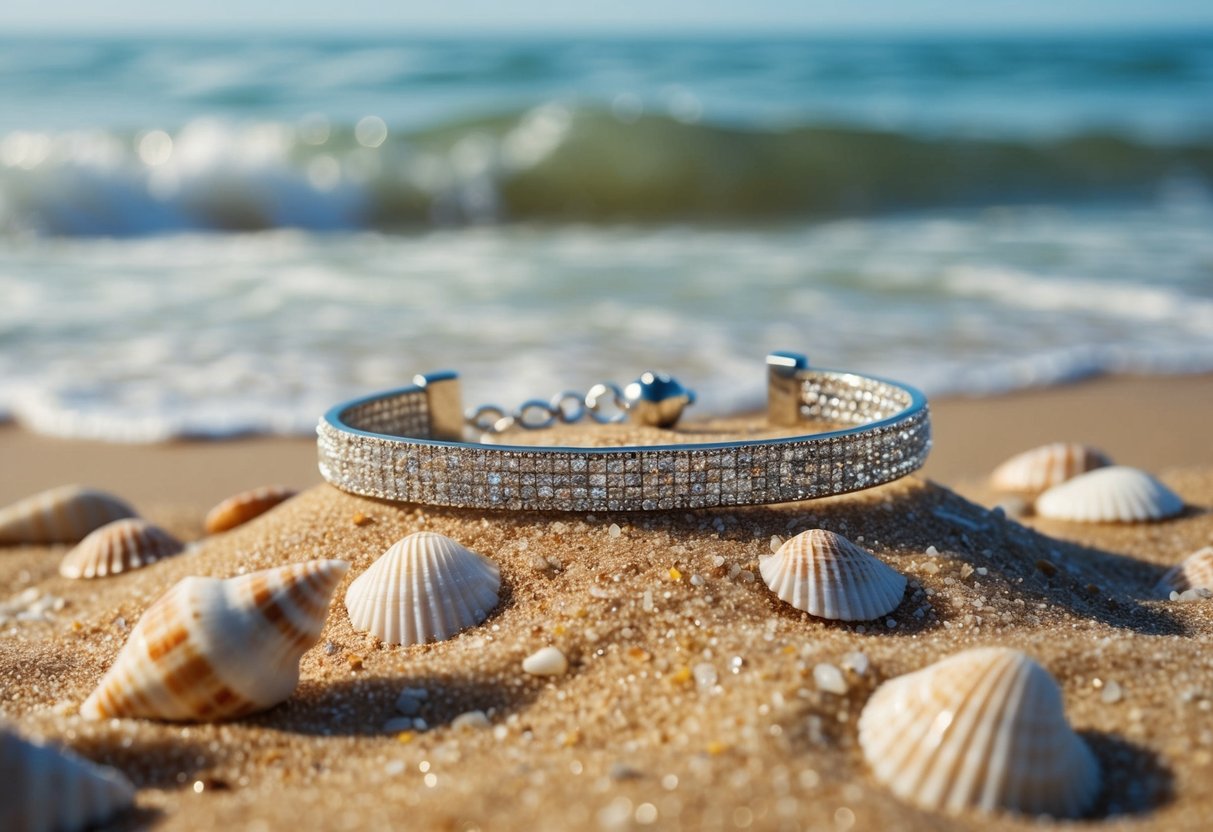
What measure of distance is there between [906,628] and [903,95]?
18.5m

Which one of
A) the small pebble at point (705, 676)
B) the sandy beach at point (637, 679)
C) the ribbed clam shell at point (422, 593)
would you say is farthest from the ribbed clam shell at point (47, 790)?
the small pebble at point (705, 676)

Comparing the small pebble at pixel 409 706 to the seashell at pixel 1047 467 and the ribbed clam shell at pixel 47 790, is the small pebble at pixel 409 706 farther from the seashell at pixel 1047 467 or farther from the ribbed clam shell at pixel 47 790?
the seashell at pixel 1047 467

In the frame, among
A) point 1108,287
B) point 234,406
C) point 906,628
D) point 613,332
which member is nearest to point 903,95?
point 1108,287

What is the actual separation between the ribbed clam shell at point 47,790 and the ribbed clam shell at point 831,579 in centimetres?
127

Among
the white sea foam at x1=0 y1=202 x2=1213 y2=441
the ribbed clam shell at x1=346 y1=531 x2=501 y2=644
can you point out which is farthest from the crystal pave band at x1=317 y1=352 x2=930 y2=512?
the white sea foam at x1=0 y1=202 x2=1213 y2=441

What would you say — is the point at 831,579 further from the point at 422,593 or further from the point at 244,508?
the point at 244,508

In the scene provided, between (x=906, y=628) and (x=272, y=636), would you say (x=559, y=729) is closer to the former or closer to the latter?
(x=272, y=636)

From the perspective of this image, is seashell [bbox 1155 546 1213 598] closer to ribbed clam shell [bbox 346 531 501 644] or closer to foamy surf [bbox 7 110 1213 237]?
ribbed clam shell [bbox 346 531 501 644]

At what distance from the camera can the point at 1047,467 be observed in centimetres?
397

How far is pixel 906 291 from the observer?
7.49 metres

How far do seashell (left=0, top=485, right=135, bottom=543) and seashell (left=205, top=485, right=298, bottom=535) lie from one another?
0.43 meters

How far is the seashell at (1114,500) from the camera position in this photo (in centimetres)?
352

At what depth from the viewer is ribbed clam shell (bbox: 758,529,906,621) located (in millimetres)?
2236

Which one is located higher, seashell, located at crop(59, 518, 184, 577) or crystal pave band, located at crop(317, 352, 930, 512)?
crystal pave band, located at crop(317, 352, 930, 512)
